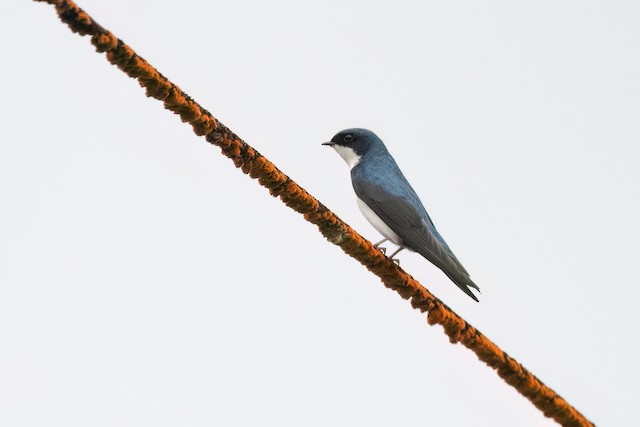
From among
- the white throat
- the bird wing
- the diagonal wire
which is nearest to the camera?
the diagonal wire

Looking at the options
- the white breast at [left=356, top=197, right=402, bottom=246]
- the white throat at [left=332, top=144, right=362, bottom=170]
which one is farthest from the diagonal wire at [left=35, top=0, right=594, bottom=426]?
the white throat at [left=332, top=144, right=362, bottom=170]

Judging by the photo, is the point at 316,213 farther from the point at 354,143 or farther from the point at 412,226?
the point at 354,143

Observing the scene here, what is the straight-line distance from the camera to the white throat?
7.36 metres

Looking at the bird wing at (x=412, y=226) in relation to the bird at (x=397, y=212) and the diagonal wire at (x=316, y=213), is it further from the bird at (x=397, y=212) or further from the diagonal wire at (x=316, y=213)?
the diagonal wire at (x=316, y=213)

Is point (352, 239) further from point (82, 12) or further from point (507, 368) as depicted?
point (82, 12)

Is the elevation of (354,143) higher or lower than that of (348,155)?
higher

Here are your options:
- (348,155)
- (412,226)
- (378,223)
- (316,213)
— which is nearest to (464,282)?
(412,226)

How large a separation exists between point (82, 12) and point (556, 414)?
2.37m

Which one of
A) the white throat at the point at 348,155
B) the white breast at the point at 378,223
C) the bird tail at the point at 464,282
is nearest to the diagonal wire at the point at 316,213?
the bird tail at the point at 464,282

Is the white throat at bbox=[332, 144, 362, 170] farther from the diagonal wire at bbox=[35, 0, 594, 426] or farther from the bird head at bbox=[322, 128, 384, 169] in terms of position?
the diagonal wire at bbox=[35, 0, 594, 426]

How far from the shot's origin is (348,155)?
24.6ft

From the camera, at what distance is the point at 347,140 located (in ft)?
24.7

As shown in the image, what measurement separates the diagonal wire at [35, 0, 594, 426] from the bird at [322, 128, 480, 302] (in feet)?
5.10

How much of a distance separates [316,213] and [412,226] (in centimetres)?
243
